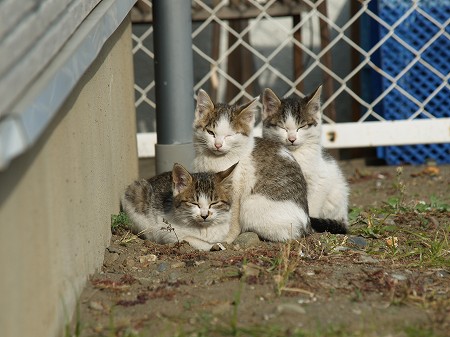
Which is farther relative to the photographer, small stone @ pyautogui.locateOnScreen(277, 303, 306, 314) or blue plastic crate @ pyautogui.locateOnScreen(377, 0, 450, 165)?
blue plastic crate @ pyautogui.locateOnScreen(377, 0, 450, 165)

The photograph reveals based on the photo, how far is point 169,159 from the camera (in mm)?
4777

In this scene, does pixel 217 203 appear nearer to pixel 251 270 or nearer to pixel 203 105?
pixel 203 105

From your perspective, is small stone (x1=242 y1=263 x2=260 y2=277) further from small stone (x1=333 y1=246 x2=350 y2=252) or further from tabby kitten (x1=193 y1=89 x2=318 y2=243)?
tabby kitten (x1=193 y1=89 x2=318 y2=243)

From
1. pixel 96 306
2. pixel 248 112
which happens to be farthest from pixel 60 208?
pixel 248 112

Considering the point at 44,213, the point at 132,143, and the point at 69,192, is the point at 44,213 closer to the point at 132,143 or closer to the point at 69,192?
the point at 69,192

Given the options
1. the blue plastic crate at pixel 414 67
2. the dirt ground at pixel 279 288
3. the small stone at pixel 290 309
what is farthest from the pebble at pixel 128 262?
the blue plastic crate at pixel 414 67

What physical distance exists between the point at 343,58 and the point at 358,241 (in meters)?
3.79

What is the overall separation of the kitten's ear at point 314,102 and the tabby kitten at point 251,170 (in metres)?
0.41

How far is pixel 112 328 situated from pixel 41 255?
1.19 feet

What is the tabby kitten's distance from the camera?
167 inches

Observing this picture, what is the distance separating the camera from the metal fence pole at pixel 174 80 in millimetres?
4664

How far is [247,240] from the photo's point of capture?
419 cm

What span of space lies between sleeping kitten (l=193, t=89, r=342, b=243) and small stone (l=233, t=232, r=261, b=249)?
0.04 meters

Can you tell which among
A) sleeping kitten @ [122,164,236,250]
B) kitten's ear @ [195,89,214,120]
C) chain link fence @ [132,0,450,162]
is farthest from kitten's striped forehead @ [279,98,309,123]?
chain link fence @ [132,0,450,162]
